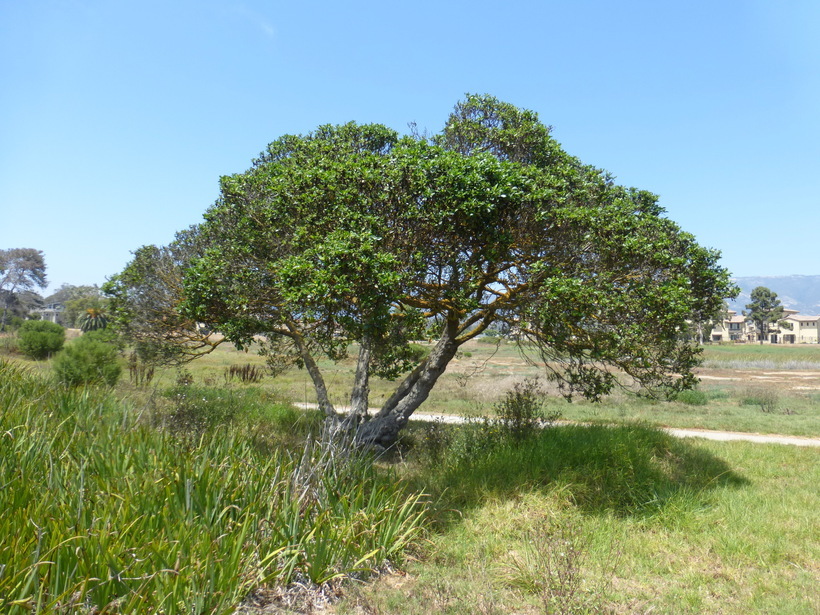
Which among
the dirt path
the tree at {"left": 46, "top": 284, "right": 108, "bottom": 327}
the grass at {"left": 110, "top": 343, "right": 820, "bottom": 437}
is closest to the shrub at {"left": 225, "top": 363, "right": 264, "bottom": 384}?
the grass at {"left": 110, "top": 343, "right": 820, "bottom": 437}

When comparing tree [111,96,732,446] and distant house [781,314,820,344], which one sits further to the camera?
distant house [781,314,820,344]

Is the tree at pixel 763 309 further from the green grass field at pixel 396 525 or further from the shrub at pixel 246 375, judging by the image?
the green grass field at pixel 396 525

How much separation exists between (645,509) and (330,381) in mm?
22446

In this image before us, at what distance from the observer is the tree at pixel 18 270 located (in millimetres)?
71938

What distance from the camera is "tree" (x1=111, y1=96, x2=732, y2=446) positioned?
7.78m

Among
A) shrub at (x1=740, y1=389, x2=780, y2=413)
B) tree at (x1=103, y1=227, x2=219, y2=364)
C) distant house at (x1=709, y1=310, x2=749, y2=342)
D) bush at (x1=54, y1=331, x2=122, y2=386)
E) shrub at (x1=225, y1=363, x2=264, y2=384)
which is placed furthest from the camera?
distant house at (x1=709, y1=310, x2=749, y2=342)

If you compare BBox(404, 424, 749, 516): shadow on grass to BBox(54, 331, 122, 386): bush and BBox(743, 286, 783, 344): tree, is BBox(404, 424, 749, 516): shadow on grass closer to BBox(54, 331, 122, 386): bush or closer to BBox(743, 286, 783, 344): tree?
BBox(54, 331, 122, 386): bush

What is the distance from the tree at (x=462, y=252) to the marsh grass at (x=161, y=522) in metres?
2.51

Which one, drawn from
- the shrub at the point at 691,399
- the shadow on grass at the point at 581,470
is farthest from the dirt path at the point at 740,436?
the shrub at the point at 691,399

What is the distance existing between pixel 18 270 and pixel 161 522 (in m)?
83.9

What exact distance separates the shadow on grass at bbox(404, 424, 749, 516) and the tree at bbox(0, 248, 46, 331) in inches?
3081

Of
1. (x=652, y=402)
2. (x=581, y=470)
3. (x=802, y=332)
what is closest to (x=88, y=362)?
(x=581, y=470)

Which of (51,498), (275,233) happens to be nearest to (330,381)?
(275,233)

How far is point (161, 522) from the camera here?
4.61 meters
